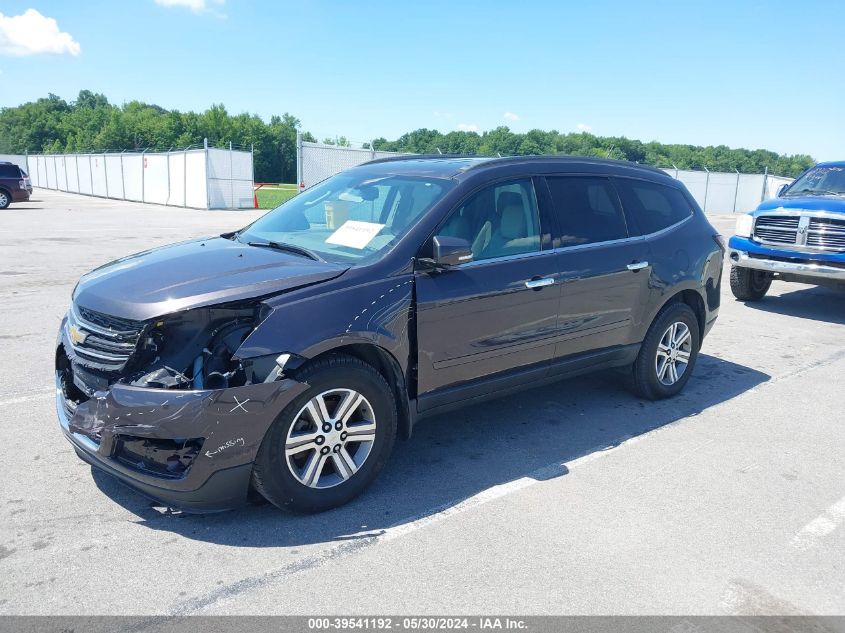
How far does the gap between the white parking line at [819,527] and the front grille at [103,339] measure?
3436 millimetres

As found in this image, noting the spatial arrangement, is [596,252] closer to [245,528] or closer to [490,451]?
[490,451]

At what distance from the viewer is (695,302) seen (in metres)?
5.65

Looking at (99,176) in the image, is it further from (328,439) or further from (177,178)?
(328,439)

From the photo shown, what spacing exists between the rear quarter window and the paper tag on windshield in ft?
6.99

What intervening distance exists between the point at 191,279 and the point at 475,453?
2.08 meters

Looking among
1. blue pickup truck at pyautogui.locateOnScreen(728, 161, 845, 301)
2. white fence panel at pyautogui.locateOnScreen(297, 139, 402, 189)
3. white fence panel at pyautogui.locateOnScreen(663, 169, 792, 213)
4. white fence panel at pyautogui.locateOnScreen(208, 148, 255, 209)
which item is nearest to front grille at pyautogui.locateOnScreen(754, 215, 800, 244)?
blue pickup truck at pyautogui.locateOnScreen(728, 161, 845, 301)

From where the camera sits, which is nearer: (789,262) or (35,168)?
(789,262)

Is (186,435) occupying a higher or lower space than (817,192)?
lower

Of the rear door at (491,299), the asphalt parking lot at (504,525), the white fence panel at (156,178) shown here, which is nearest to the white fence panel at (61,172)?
the white fence panel at (156,178)

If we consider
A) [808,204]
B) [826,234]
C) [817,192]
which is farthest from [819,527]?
[817,192]

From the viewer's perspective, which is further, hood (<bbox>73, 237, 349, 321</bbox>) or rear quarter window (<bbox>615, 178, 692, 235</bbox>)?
rear quarter window (<bbox>615, 178, 692, 235</bbox>)

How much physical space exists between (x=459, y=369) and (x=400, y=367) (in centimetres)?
46

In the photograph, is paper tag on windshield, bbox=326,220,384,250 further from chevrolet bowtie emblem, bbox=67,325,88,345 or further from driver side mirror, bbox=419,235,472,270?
chevrolet bowtie emblem, bbox=67,325,88,345

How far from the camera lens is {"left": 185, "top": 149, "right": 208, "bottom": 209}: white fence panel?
28011 millimetres
